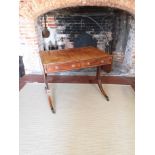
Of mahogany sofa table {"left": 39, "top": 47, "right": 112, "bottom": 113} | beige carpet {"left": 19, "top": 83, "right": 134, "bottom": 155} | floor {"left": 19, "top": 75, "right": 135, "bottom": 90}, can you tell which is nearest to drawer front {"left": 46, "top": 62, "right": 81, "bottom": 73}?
mahogany sofa table {"left": 39, "top": 47, "right": 112, "bottom": 113}

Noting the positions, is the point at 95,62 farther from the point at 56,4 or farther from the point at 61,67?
the point at 56,4

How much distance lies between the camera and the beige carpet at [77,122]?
74.8 inches

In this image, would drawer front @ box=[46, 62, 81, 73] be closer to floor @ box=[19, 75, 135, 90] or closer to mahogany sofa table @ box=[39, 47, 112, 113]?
mahogany sofa table @ box=[39, 47, 112, 113]

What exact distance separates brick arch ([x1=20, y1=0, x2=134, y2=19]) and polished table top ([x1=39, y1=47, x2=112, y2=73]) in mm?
773

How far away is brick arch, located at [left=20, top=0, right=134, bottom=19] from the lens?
3.01 meters

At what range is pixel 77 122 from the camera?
228 centimetres

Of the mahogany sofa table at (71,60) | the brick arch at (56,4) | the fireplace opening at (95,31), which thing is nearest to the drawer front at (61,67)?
the mahogany sofa table at (71,60)

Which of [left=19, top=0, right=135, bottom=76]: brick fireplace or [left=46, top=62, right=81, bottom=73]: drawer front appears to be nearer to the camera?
[left=46, top=62, right=81, bottom=73]: drawer front

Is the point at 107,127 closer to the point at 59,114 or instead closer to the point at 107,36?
the point at 59,114

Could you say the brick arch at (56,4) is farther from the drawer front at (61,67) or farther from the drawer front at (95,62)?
the drawer front at (61,67)

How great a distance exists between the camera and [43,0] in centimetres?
309

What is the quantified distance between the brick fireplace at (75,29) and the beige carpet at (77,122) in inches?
24.1

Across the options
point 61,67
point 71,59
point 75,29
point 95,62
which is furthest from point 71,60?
point 75,29
